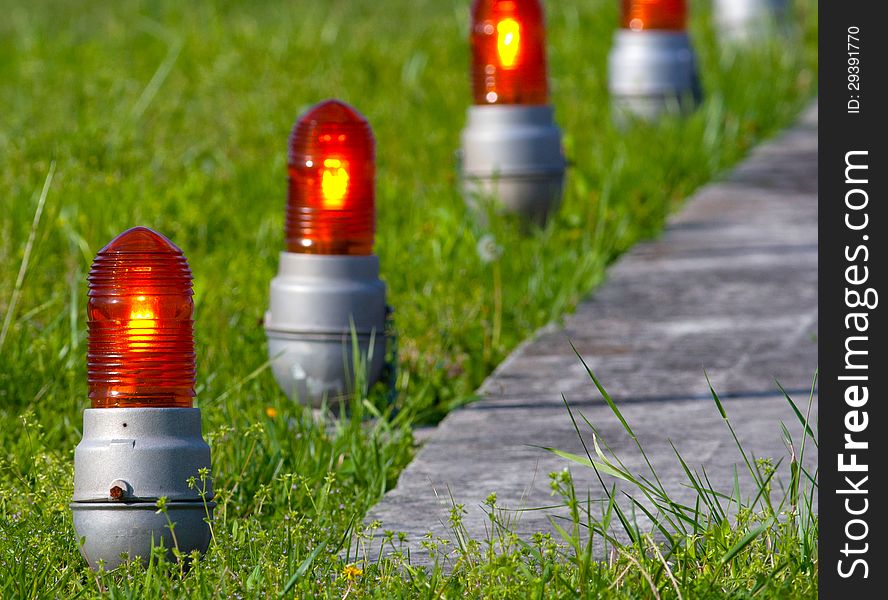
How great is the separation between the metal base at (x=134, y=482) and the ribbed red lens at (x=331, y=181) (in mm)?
1236

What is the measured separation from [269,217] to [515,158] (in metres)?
0.96

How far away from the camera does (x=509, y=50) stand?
5.83 metres

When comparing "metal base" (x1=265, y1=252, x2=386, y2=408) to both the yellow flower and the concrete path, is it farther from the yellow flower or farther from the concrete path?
the yellow flower

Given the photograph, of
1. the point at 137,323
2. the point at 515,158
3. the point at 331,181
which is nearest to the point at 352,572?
the point at 137,323

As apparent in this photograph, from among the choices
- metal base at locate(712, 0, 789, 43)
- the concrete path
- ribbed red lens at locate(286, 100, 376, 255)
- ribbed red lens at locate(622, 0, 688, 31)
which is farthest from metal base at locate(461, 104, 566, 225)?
metal base at locate(712, 0, 789, 43)

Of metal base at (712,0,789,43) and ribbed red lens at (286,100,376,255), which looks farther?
metal base at (712,0,789,43)

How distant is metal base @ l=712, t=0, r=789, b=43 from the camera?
953 centimetres

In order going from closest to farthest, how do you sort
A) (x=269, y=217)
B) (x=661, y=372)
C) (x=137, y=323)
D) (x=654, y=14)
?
(x=137, y=323) < (x=661, y=372) < (x=269, y=217) < (x=654, y=14)

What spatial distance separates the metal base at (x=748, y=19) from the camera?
375 inches

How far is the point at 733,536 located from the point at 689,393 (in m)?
1.38

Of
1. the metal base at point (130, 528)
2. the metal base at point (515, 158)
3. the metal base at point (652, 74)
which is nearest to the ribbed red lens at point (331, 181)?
the metal base at point (130, 528)

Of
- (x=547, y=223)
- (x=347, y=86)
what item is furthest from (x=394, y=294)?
(x=347, y=86)

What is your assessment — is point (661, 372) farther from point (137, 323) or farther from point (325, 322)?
point (137, 323)

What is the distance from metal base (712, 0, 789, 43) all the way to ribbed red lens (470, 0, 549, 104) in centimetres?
380
